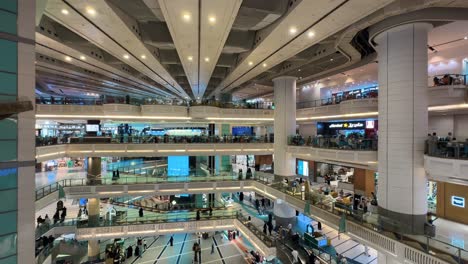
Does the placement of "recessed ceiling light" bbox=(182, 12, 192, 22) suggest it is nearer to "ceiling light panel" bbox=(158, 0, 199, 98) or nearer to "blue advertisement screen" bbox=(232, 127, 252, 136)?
"ceiling light panel" bbox=(158, 0, 199, 98)

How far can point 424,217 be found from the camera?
29.8ft

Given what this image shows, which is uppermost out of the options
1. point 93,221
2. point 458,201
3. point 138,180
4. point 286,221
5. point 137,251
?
point 458,201

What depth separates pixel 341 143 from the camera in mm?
12805

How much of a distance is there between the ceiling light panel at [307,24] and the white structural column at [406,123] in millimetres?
2585

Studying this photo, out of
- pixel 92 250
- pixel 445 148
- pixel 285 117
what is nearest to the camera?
pixel 445 148

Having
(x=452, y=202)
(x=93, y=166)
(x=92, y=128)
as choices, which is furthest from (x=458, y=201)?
(x=92, y=128)

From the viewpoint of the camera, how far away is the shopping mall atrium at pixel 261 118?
6879mm

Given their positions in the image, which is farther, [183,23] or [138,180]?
[138,180]

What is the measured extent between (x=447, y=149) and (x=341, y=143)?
4924 millimetres

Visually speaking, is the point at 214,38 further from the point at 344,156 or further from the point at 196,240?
the point at 196,240

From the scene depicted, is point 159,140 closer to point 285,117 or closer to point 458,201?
point 285,117

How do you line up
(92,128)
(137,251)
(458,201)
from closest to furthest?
(458,201)
(137,251)
(92,128)

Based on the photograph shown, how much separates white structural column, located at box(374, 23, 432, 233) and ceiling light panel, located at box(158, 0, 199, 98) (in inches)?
291

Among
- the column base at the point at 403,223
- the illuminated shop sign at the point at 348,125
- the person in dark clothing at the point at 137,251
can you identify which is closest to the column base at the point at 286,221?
the illuminated shop sign at the point at 348,125
